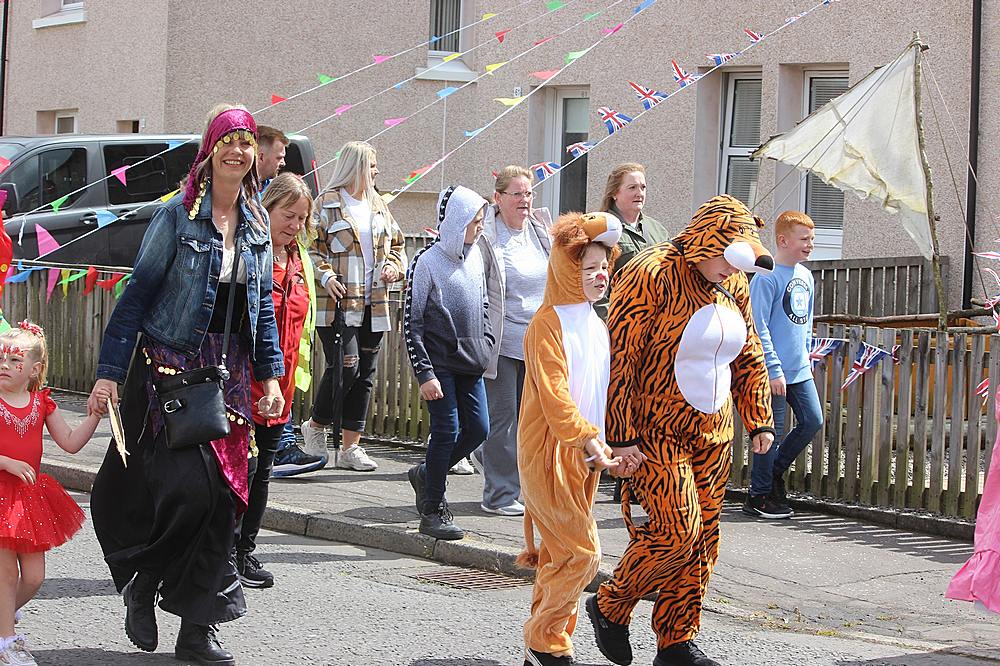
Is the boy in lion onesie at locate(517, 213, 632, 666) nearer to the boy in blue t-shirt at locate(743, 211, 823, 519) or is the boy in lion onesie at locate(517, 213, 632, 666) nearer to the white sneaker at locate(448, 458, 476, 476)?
the boy in blue t-shirt at locate(743, 211, 823, 519)

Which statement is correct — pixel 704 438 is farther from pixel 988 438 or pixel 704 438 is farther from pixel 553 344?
pixel 988 438

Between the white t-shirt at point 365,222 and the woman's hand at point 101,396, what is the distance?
4028mm

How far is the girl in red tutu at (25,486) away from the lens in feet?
17.3

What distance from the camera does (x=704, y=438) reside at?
536 centimetres

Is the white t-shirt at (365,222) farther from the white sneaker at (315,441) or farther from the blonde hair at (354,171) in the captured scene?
the white sneaker at (315,441)

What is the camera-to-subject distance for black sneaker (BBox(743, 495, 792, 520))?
8.73m

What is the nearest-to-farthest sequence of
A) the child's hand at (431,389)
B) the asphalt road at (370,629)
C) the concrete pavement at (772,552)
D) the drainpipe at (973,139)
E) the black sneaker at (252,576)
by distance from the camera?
the asphalt road at (370,629), the concrete pavement at (772,552), the black sneaker at (252,576), the child's hand at (431,389), the drainpipe at (973,139)

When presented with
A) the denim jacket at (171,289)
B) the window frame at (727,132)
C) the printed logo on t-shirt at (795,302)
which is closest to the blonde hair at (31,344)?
the denim jacket at (171,289)

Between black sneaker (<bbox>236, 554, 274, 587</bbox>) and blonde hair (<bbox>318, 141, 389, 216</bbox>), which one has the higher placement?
blonde hair (<bbox>318, 141, 389, 216</bbox>)

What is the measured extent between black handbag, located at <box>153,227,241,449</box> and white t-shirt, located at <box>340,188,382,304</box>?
3.86m

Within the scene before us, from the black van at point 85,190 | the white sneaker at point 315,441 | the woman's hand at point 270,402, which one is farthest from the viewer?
the black van at point 85,190

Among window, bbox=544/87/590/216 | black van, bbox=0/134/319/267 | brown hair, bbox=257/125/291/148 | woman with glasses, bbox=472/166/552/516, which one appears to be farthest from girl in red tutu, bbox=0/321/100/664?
window, bbox=544/87/590/216

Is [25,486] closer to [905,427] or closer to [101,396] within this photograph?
[101,396]

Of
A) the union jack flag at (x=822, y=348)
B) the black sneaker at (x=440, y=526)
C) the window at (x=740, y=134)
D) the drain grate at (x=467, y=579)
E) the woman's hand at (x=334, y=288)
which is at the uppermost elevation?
the window at (x=740, y=134)
